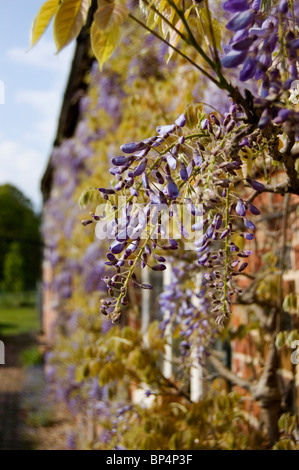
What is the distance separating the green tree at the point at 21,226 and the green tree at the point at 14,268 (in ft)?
0.71

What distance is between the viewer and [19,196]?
1486 inches

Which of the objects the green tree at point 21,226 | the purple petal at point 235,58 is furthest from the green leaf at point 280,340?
the green tree at point 21,226

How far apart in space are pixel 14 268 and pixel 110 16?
31.9 meters

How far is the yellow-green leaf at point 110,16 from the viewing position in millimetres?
875

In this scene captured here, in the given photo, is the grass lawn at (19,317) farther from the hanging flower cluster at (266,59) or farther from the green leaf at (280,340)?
the hanging flower cluster at (266,59)

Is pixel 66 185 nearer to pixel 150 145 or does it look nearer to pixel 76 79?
pixel 76 79

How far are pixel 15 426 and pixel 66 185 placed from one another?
3.38m

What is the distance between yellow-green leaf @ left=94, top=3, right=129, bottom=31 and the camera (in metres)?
0.88

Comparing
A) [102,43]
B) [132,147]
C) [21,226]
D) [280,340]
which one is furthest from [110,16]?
[21,226]

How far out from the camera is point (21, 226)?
35656mm

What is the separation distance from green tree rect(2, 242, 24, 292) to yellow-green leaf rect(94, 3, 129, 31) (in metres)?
31.5

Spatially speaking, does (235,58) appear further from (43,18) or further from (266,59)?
(43,18)

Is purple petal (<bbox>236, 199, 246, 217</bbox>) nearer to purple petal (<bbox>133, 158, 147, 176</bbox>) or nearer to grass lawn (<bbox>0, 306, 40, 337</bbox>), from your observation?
purple petal (<bbox>133, 158, 147, 176</bbox>)
